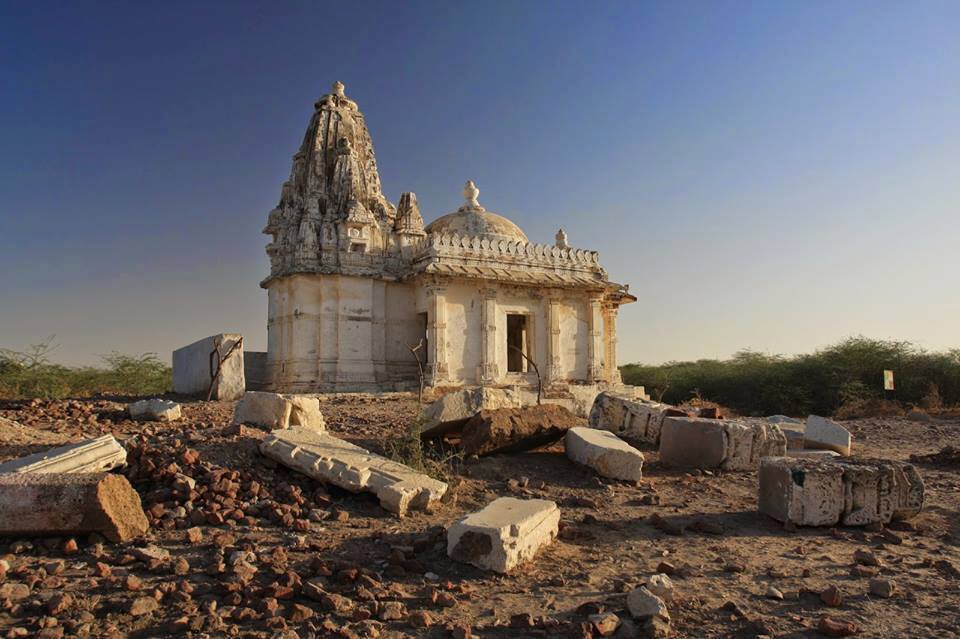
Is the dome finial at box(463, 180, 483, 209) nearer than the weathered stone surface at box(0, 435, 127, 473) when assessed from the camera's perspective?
No

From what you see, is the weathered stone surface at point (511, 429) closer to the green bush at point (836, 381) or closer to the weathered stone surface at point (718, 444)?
the weathered stone surface at point (718, 444)

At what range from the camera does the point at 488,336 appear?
50.9 ft

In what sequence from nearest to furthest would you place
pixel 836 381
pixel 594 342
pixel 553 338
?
1. pixel 553 338
2. pixel 594 342
3. pixel 836 381

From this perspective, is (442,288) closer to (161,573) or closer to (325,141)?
(325,141)

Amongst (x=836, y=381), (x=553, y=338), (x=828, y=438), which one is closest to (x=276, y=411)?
(x=828, y=438)

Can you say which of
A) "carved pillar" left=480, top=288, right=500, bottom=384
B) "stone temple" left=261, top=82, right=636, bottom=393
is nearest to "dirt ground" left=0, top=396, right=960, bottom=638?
"stone temple" left=261, top=82, right=636, bottom=393

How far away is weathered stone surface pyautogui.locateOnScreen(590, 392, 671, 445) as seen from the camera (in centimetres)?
800

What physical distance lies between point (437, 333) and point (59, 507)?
434 inches

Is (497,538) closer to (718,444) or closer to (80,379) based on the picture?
(718,444)

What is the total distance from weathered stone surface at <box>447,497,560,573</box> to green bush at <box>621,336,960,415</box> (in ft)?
49.9

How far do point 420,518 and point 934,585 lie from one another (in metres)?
3.29

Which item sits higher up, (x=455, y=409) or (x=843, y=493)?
(x=455, y=409)

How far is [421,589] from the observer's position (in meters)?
3.53

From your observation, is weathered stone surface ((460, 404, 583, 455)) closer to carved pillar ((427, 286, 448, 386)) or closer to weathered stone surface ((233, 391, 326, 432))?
weathered stone surface ((233, 391, 326, 432))
